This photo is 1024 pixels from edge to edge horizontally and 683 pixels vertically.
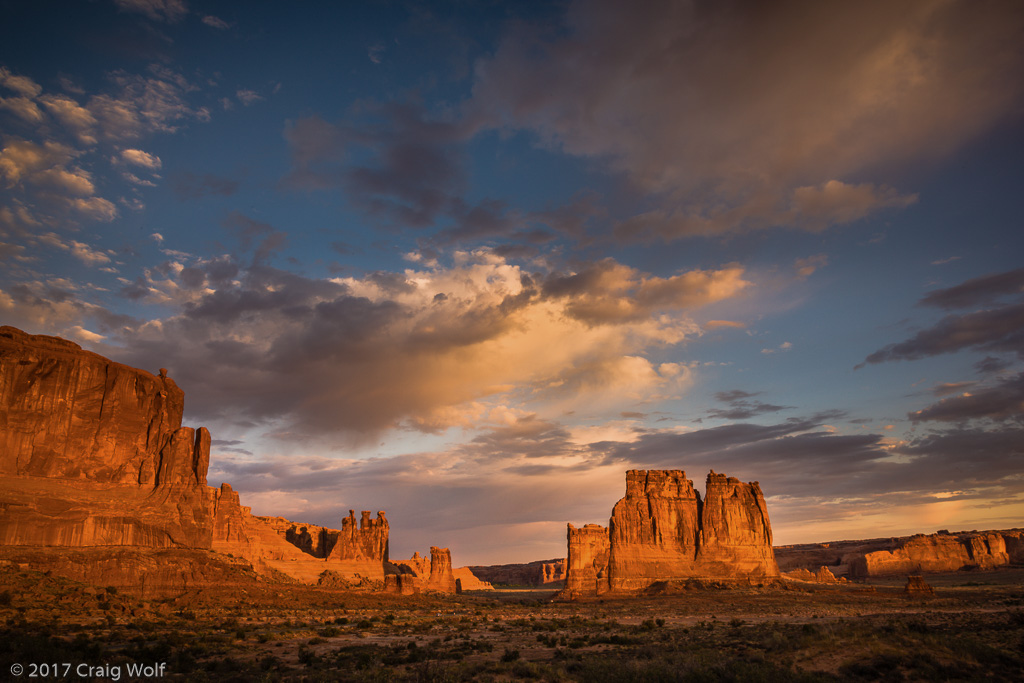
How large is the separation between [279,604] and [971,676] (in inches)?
2316

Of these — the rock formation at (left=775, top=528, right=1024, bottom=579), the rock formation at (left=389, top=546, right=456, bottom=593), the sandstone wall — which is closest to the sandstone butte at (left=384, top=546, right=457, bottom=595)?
the rock formation at (left=389, top=546, right=456, bottom=593)

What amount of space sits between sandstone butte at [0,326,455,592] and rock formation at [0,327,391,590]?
0.10 metres

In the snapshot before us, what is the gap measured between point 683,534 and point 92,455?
96350 millimetres

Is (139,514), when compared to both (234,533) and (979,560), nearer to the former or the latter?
(234,533)

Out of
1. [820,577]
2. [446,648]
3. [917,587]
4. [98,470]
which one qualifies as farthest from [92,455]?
[820,577]

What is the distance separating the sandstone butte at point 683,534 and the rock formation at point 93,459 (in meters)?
73.0

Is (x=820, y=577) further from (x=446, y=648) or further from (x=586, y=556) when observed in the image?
(x=446, y=648)

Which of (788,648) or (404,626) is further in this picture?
(404,626)

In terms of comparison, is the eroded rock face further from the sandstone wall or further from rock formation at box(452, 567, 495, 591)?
rock formation at box(452, 567, 495, 591)

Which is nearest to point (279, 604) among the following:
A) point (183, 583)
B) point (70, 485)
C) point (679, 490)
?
point (183, 583)

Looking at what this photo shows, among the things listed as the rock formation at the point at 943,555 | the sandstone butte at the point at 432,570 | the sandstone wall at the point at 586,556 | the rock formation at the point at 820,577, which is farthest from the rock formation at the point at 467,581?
the rock formation at the point at 943,555

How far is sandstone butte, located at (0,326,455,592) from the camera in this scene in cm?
5031

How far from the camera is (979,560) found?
5620 inches

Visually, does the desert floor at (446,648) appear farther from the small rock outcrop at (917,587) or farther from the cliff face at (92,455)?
the small rock outcrop at (917,587)
